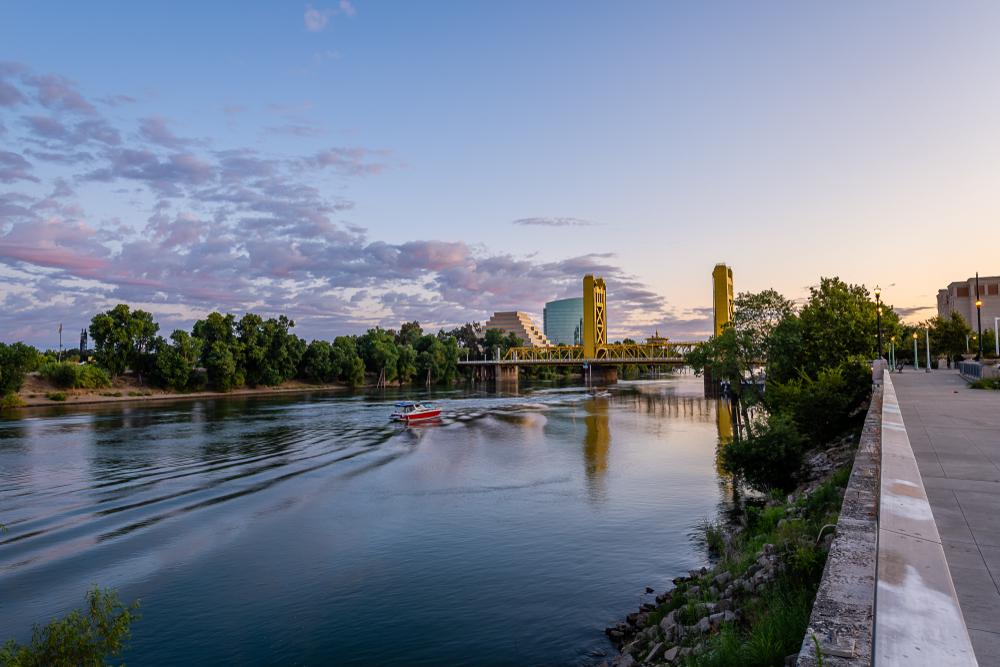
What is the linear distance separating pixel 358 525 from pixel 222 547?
458 centimetres

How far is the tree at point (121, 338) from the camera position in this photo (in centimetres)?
9281

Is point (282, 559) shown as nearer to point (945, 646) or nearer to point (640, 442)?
point (945, 646)

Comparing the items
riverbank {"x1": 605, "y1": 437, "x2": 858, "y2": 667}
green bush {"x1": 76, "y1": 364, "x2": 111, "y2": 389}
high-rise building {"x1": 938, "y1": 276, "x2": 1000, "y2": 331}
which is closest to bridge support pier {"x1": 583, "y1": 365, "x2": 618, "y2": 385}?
high-rise building {"x1": 938, "y1": 276, "x2": 1000, "y2": 331}

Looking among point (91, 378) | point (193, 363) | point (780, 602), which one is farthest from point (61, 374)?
point (780, 602)

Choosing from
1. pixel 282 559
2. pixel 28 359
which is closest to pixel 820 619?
pixel 282 559

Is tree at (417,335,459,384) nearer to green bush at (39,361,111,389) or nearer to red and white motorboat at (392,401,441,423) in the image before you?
green bush at (39,361,111,389)

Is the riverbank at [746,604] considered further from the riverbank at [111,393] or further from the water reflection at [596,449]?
the riverbank at [111,393]

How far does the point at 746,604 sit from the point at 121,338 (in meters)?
102

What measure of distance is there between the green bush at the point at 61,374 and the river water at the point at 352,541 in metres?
44.3

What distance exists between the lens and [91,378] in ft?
282

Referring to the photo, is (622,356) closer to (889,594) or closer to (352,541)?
(352,541)

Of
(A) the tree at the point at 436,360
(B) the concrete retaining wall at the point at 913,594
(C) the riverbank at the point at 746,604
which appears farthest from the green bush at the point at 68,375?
(B) the concrete retaining wall at the point at 913,594

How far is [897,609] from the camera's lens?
396 centimetres

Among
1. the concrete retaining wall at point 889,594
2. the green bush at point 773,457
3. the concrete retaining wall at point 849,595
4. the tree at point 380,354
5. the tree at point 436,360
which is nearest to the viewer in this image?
the concrete retaining wall at point 889,594
